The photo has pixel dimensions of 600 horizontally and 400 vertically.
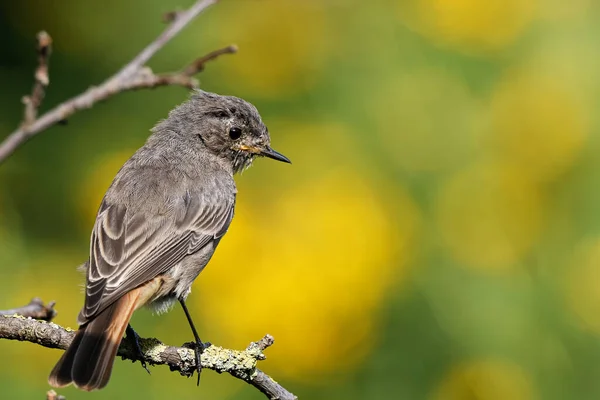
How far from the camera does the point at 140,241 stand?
4125 millimetres

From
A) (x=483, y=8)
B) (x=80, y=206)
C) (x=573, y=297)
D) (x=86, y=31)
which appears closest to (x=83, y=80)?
(x=86, y=31)

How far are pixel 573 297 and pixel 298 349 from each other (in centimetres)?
179

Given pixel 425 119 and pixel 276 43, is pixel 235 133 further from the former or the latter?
pixel 276 43

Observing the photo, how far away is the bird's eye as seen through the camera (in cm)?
479

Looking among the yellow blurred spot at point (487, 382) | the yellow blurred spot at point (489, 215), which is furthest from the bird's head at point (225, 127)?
the yellow blurred spot at point (489, 215)

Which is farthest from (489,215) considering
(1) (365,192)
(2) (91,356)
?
(2) (91,356)

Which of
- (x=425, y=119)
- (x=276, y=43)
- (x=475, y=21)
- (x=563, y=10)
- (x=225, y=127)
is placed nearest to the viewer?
(x=225, y=127)

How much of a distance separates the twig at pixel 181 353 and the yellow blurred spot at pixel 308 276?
1900mm

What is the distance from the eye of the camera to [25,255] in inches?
238

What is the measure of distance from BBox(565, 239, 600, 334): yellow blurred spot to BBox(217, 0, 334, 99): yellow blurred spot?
2283 mm

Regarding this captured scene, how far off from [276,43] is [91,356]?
4518 mm

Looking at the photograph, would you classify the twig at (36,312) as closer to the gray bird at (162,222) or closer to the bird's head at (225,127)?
the gray bird at (162,222)

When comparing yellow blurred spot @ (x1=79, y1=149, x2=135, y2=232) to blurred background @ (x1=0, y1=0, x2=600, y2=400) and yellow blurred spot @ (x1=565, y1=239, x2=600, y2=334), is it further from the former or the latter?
yellow blurred spot @ (x1=565, y1=239, x2=600, y2=334)

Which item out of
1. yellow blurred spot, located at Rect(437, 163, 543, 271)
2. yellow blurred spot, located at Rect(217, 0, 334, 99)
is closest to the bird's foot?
yellow blurred spot, located at Rect(437, 163, 543, 271)
